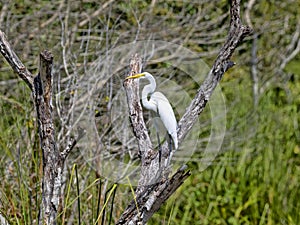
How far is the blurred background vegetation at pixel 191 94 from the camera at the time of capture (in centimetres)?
270

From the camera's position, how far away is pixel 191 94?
4.19 meters

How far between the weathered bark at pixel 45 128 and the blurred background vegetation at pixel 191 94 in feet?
1.01

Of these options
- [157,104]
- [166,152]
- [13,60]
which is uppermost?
[13,60]

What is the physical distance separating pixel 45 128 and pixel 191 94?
A: 2527 mm

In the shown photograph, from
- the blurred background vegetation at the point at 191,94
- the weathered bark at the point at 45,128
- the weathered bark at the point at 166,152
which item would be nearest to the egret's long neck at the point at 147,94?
the weathered bark at the point at 166,152

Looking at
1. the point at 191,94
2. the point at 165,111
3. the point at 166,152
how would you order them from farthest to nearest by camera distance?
1. the point at 191,94
2. the point at 166,152
3. the point at 165,111

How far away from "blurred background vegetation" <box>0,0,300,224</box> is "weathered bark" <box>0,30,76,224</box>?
12.1 inches

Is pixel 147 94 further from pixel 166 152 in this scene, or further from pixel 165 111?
pixel 166 152

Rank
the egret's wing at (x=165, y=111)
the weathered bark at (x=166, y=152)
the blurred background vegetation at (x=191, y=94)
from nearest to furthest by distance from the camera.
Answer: the egret's wing at (x=165, y=111) → the weathered bark at (x=166, y=152) → the blurred background vegetation at (x=191, y=94)

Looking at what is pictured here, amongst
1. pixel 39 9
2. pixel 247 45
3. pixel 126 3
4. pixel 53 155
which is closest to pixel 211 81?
pixel 53 155

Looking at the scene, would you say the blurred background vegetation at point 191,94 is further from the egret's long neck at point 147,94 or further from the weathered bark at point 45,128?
the egret's long neck at point 147,94

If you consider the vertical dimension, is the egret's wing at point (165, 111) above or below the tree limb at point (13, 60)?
below

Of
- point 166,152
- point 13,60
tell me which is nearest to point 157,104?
point 166,152

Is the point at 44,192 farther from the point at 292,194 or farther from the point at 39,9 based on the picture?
the point at 39,9
